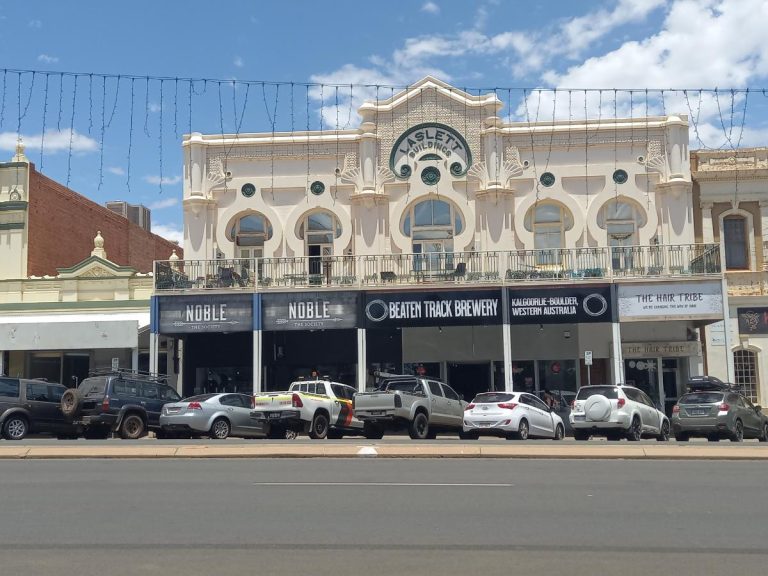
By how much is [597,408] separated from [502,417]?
2.44 m

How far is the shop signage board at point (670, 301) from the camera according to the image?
92.8ft

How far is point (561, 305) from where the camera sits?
28.8m

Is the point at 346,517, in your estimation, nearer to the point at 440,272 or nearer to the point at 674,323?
the point at 440,272

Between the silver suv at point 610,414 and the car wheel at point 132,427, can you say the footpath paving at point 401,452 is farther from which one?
the car wheel at point 132,427

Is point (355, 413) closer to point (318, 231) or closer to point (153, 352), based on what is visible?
point (153, 352)

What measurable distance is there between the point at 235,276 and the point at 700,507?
70.2ft

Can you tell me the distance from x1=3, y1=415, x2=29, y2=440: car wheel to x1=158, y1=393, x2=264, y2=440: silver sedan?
11.5 feet

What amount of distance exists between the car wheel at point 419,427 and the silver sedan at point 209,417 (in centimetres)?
419

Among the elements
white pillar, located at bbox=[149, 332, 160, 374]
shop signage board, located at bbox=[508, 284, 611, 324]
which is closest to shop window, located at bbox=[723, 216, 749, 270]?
shop signage board, located at bbox=[508, 284, 611, 324]

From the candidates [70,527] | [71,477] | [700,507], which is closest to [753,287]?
[700,507]

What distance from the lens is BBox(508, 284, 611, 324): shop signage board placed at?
2872 cm

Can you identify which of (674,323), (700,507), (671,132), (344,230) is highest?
(671,132)

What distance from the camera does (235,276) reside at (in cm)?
2998

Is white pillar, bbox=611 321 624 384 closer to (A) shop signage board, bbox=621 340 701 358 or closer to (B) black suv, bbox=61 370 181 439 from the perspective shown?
(A) shop signage board, bbox=621 340 701 358
